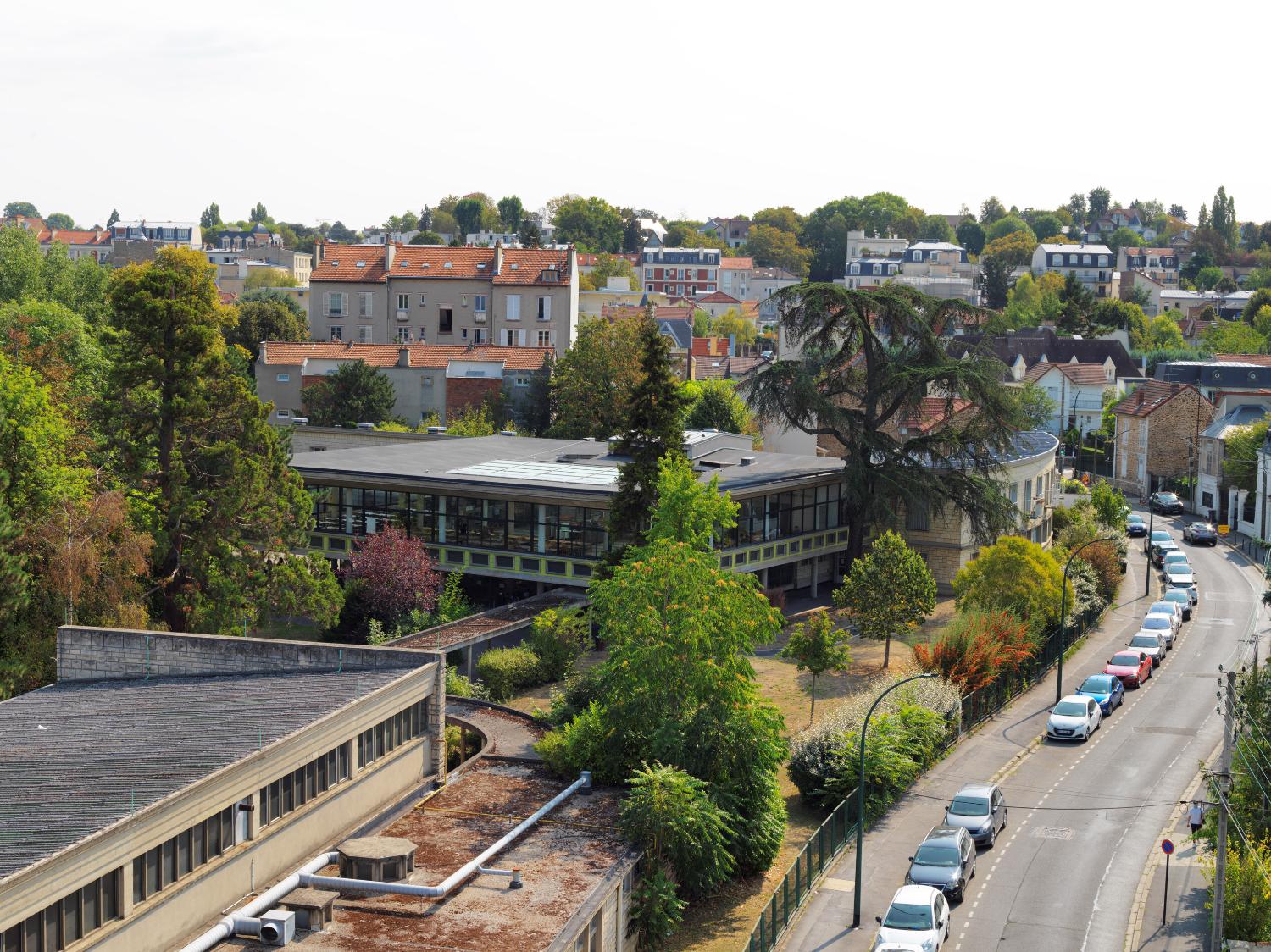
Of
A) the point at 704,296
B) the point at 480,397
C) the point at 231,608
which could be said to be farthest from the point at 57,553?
the point at 704,296

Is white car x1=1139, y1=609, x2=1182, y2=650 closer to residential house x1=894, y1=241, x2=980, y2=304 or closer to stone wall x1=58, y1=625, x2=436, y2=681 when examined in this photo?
stone wall x1=58, y1=625, x2=436, y2=681

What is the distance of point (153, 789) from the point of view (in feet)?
87.5

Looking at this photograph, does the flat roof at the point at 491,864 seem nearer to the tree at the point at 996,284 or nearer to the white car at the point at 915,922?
the white car at the point at 915,922

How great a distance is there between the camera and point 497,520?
186 feet

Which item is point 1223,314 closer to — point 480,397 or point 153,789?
point 480,397

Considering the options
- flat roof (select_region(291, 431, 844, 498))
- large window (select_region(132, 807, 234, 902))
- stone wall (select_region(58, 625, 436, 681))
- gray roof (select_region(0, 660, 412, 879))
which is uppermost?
flat roof (select_region(291, 431, 844, 498))

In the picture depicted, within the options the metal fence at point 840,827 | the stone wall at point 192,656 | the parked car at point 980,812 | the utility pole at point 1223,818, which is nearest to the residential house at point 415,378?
the metal fence at point 840,827

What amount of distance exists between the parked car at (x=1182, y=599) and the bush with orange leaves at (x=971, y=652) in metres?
16.9

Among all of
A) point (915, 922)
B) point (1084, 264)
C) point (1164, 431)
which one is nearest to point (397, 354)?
point (1164, 431)

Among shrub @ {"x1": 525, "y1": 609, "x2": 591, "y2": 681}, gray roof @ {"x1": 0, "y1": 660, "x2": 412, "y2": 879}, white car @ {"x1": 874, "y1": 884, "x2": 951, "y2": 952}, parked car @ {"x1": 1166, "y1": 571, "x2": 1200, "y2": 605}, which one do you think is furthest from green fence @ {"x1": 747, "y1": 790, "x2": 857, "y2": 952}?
parked car @ {"x1": 1166, "y1": 571, "x2": 1200, "y2": 605}

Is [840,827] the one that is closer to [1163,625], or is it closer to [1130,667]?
[1130,667]

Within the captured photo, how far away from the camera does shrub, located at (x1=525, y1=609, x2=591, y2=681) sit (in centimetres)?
4800

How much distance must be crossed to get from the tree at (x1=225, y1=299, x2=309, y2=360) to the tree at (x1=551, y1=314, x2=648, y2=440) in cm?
3365

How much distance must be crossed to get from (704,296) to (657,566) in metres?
156
